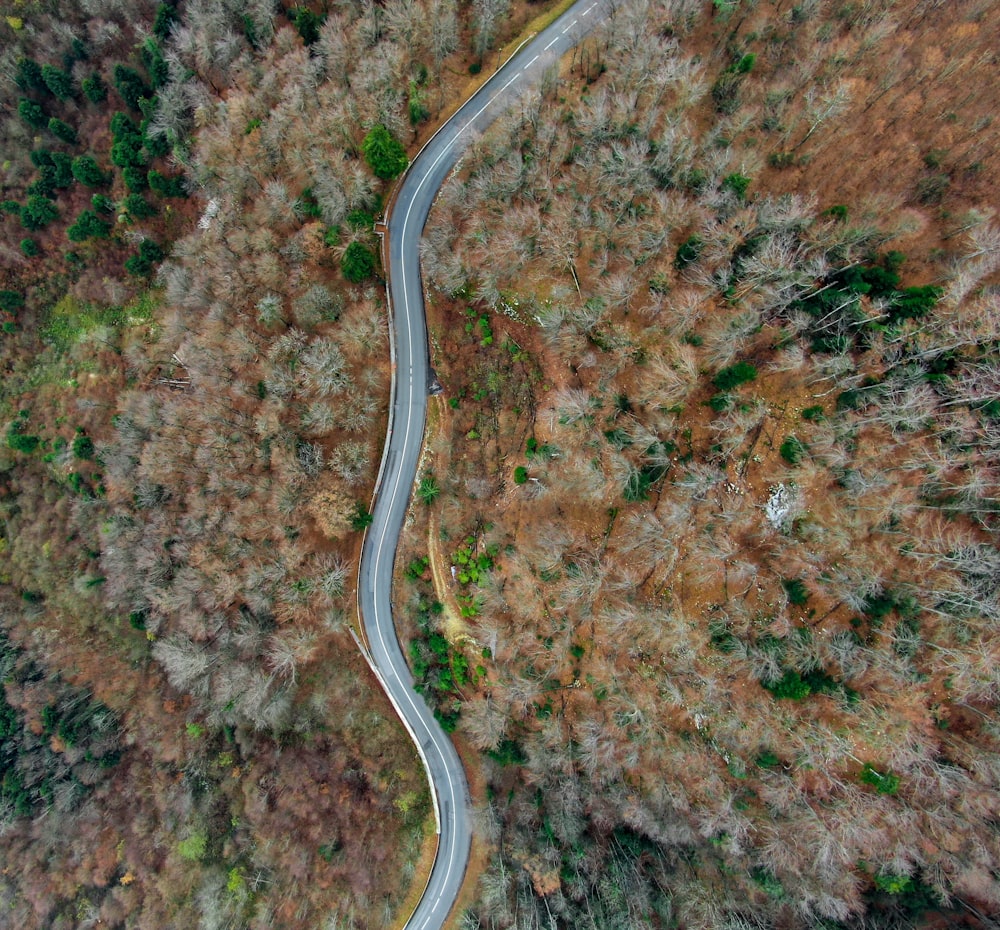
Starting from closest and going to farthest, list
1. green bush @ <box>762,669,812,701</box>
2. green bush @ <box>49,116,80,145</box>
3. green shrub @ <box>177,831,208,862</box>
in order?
green bush @ <box>762,669,812,701</box> < green shrub @ <box>177,831,208,862</box> < green bush @ <box>49,116,80,145</box>

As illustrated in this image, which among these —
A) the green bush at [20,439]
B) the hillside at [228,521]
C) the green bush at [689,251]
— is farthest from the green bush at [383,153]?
the green bush at [20,439]

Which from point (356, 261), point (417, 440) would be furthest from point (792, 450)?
point (356, 261)

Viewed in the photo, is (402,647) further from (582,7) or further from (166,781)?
(582,7)

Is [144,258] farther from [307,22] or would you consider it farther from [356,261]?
[307,22]

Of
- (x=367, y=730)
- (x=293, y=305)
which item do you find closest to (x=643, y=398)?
(x=293, y=305)

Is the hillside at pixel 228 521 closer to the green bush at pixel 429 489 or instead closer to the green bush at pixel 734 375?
the green bush at pixel 429 489

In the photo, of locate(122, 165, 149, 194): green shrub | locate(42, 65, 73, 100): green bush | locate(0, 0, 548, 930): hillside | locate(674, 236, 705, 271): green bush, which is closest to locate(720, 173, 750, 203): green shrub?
locate(674, 236, 705, 271): green bush

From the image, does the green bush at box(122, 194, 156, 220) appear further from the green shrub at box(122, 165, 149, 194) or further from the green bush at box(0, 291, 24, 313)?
the green bush at box(0, 291, 24, 313)
